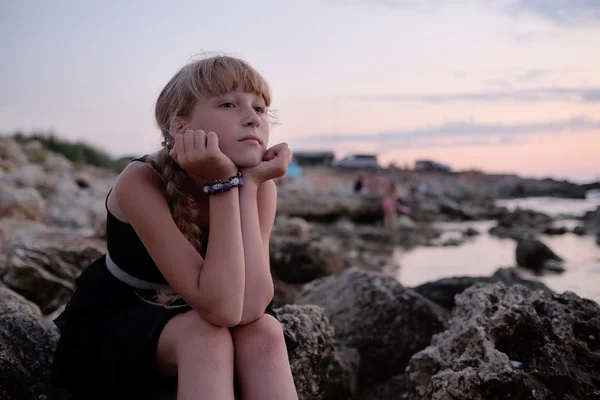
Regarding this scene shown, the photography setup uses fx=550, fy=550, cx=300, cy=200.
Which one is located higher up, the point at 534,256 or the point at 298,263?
the point at 298,263

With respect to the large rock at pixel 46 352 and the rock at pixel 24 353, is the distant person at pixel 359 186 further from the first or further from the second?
the rock at pixel 24 353

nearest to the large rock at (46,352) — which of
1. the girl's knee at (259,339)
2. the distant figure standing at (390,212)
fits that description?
the girl's knee at (259,339)

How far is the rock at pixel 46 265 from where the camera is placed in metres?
4.62

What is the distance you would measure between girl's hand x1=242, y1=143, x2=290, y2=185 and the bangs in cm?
29

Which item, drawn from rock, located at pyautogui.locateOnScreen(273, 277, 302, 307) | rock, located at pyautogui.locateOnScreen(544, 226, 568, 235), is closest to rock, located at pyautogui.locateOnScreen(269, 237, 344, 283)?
rock, located at pyautogui.locateOnScreen(273, 277, 302, 307)

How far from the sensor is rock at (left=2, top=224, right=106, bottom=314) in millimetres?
4621

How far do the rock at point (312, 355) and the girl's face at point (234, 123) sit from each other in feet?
3.04

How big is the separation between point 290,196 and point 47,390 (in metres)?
17.5

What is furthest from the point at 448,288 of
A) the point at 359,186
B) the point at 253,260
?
the point at 359,186

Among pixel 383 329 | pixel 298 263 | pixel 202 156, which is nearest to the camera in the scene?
pixel 202 156

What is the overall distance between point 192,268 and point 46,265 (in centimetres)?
312

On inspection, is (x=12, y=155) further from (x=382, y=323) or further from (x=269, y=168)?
(x=269, y=168)

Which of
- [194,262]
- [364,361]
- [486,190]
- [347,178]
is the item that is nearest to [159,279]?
[194,262]

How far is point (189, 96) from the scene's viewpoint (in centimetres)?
246
